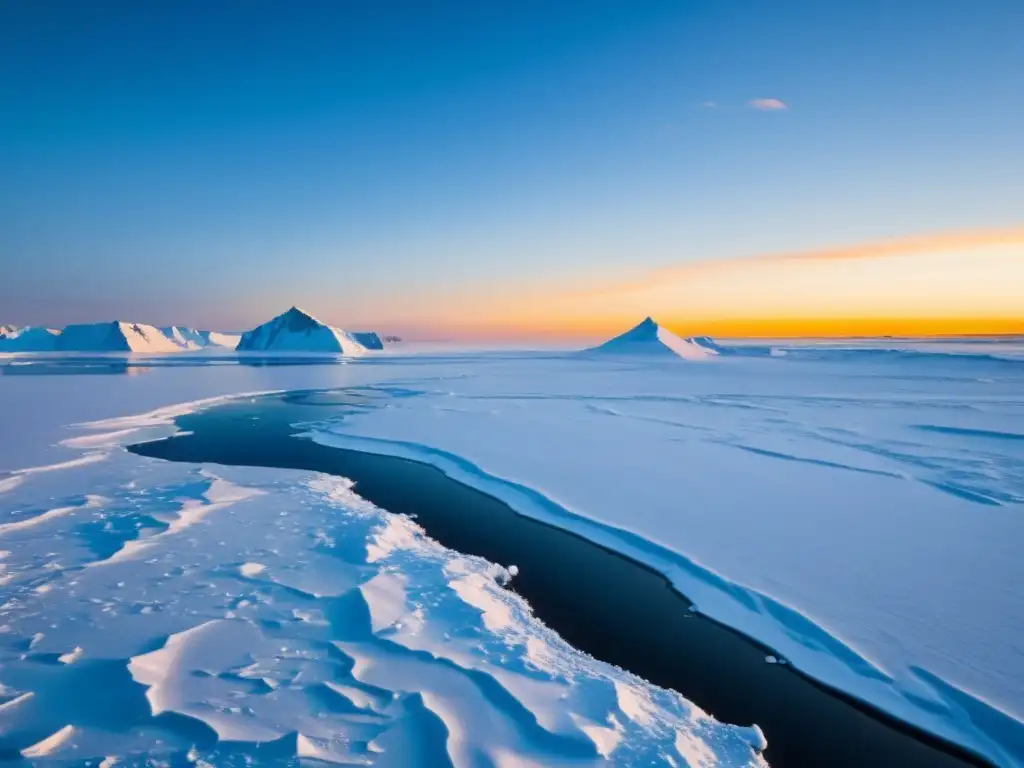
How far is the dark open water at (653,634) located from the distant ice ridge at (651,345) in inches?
1993

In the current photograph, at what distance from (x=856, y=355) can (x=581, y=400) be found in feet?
135

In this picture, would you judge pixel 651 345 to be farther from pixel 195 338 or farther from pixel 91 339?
pixel 195 338

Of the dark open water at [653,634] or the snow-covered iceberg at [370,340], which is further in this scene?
the snow-covered iceberg at [370,340]

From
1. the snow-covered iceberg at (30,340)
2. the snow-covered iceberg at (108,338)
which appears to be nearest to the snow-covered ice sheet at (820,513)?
the snow-covered iceberg at (108,338)

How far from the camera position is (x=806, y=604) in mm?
4504

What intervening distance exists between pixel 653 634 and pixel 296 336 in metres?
88.1

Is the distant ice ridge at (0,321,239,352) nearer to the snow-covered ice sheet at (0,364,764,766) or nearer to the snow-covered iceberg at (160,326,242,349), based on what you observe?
the snow-covered iceberg at (160,326,242,349)

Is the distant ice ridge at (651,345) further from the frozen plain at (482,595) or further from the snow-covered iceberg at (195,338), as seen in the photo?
the snow-covered iceberg at (195,338)

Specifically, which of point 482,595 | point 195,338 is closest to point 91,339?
point 195,338

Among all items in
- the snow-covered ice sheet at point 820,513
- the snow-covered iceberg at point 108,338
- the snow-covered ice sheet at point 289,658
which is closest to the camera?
the snow-covered ice sheet at point 289,658

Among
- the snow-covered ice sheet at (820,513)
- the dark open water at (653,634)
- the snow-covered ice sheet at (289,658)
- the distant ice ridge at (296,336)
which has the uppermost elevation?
the distant ice ridge at (296,336)

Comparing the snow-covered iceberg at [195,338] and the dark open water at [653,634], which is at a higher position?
the snow-covered iceberg at [195,338]

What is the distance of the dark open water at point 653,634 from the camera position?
3291 mm

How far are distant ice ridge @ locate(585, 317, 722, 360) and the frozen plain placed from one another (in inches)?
1859
